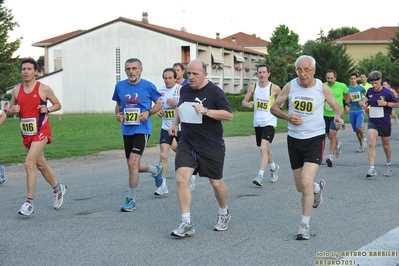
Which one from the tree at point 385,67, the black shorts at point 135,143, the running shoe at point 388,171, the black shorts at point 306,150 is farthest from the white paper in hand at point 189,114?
the tree at point 385,67

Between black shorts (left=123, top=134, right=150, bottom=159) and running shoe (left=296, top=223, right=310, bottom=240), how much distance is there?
2923 millimetres

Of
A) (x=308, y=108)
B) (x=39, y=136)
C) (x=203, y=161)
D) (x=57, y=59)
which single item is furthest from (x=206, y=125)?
(x=57, y=59)

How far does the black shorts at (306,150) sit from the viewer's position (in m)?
7.58

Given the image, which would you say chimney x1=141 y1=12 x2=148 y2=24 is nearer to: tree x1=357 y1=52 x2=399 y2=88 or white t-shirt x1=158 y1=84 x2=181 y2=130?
tree x1=357 y1=52 x2=399 y2=88

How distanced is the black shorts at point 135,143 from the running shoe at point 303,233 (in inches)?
115

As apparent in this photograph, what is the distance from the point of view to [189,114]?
7559 millimetres

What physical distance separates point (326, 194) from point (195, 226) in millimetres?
3210

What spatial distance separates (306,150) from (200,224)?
1.57 meters

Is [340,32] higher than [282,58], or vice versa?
[340,32]

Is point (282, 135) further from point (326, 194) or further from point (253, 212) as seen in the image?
point (253, 212)

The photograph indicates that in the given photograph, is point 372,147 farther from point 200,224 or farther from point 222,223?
point 222,223

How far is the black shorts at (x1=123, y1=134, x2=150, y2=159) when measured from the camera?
9.31 metres

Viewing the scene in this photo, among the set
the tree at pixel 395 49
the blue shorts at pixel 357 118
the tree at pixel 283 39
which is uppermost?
the tree at pixel 283 39

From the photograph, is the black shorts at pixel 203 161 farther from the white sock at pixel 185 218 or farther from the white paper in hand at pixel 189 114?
the white sock at pixel 185 218
